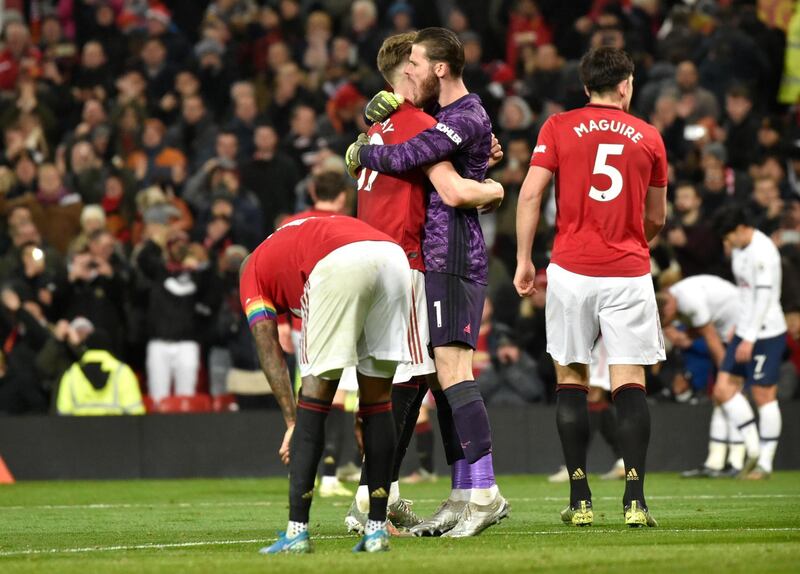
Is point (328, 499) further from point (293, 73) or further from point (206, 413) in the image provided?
point (293, 73)

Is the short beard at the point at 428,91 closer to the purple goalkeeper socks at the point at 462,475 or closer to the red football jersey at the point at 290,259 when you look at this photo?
the red football jersey at the point at 290,259

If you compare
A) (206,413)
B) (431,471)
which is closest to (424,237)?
(431,471)

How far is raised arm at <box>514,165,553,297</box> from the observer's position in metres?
8.16

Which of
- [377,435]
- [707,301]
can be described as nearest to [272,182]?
[707,301]

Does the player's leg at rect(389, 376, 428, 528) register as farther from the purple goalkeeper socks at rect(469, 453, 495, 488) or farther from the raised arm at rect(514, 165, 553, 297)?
the raised arm at rect(514, 165, 553, 297)

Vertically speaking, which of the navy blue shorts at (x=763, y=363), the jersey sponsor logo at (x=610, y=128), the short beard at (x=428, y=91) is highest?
the short beard at (x=428, y=91)

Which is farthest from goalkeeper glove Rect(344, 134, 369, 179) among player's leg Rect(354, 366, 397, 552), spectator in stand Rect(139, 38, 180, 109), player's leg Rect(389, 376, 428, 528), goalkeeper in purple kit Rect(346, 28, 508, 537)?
spectator in stand Rect(139, 38, 180, 109)

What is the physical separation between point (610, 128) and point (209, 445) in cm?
876

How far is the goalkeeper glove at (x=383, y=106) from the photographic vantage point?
7855 millimetres

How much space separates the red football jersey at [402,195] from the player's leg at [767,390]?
723 cm

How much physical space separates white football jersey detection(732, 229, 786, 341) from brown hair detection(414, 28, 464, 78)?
667cm

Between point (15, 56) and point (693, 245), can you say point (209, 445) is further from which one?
point (15, 56)

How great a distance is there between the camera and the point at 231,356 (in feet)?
55.5

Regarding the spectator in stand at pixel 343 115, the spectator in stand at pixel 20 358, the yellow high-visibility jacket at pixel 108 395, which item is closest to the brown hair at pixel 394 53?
the yellow high-visibility jacket at pixel 108 395
